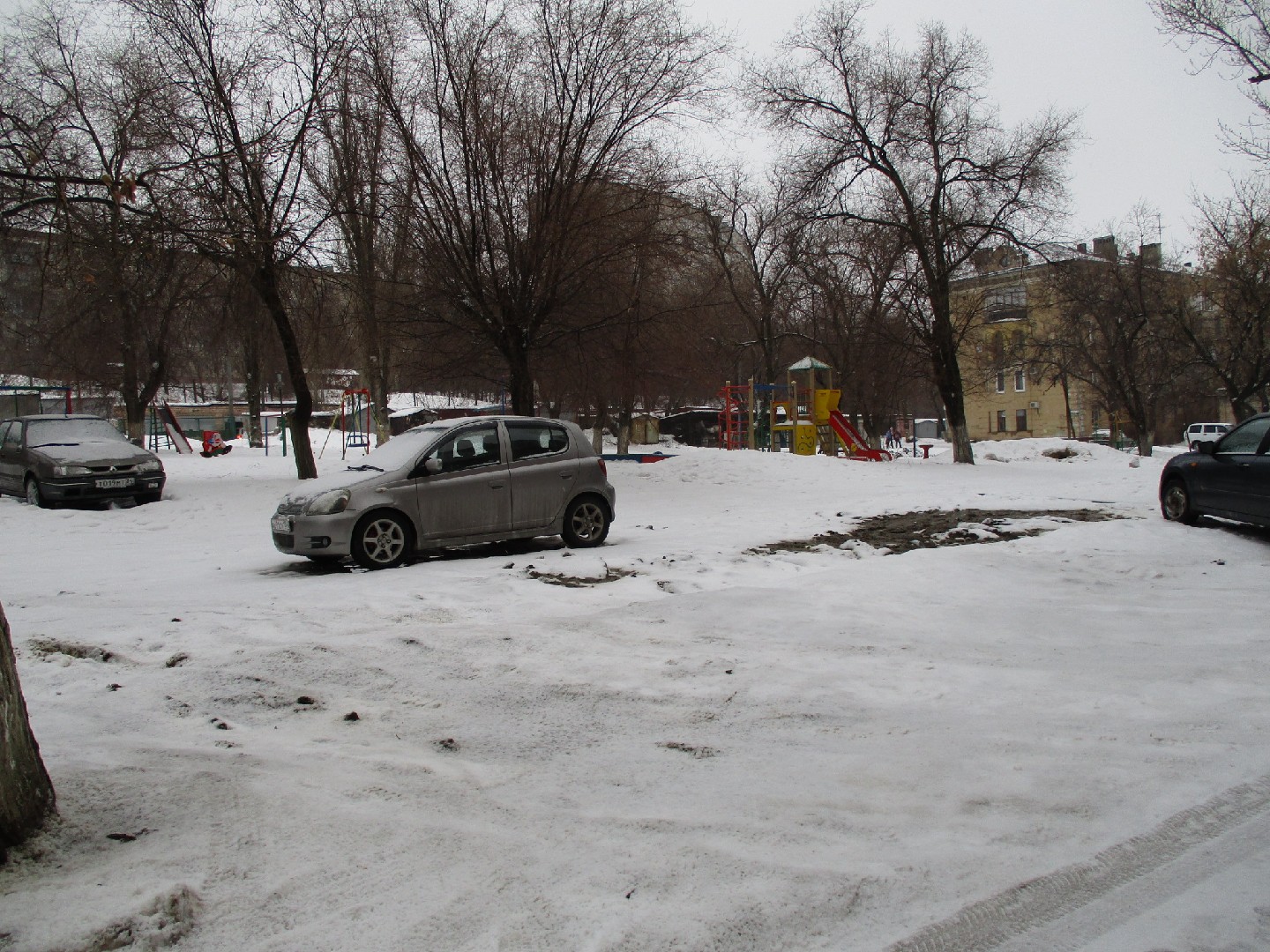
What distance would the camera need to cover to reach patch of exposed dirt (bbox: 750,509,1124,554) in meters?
11.6

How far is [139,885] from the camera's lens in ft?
10.0

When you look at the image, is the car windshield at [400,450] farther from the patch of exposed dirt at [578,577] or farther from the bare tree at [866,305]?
the bare tree at [866,305]

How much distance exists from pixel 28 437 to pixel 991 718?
18481mm

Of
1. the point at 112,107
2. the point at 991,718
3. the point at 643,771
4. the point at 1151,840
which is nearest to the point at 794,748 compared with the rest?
the point at 643,771

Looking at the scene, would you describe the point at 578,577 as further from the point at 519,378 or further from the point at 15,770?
the point at 519,378

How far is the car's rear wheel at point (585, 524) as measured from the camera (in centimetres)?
1148

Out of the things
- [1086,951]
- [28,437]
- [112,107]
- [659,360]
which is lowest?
[1086,951]

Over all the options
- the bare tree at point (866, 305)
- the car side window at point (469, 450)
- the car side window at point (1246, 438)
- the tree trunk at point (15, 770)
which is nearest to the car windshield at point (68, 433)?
the car side window at point (469, 450)

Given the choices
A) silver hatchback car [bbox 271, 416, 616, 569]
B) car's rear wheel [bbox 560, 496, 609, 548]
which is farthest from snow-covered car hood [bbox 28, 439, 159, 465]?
car's rear wheel [bbox 560, 496, 609, 548]

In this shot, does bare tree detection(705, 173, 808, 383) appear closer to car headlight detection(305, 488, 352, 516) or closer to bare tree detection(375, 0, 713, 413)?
bare tree detection(375, 0, 713, 413)

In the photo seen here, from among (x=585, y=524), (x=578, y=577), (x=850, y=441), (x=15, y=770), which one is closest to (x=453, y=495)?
(x=585, y=524)

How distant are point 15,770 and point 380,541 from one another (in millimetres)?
6925

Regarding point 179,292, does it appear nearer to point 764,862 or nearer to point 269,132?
point 269,132

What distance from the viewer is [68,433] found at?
18.2 m
